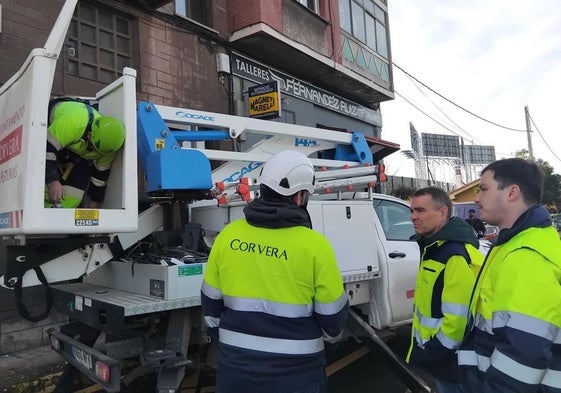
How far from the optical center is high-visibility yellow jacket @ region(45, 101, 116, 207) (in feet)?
9.92

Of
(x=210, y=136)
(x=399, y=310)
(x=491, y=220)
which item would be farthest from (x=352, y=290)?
(x=491, y=220)

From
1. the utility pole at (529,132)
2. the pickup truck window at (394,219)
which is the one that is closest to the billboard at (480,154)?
the utility pole at (529,132)

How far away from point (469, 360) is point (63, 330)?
314 centimetres

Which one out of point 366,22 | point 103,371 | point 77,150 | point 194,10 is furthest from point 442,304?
point 366,22

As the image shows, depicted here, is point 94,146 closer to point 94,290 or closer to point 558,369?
point 94,290

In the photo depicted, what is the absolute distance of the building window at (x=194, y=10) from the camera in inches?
389

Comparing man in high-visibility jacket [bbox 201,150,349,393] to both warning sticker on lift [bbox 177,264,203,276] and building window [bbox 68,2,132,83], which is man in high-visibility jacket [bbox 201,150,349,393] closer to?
warning sticker on lift [bbox 177,264,203,276]

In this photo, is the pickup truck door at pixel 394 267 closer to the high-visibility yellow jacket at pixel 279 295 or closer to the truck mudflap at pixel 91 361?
the high-visibility yellow jacket at pixel 279 295

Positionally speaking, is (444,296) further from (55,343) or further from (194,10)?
(194,10)

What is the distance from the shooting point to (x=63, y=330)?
3889 millimetres

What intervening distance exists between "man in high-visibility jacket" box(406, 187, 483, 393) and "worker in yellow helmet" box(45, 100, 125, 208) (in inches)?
82.7

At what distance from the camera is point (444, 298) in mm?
2531

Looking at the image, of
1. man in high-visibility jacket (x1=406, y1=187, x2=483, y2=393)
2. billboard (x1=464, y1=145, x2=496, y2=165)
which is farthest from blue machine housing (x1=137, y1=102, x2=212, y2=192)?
billboard (x1=464, y1=145, x2=496, y2=165)

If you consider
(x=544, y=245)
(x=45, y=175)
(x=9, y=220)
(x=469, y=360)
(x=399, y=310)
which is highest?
(x=45, y=175)
